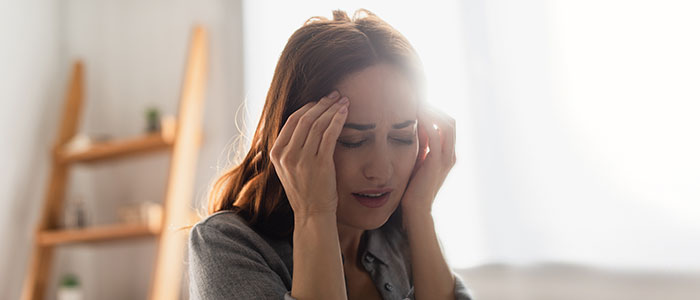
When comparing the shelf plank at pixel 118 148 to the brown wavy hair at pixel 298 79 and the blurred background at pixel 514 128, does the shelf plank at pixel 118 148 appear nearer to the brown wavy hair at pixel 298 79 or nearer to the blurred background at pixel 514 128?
the blurred background at pixel 514 128

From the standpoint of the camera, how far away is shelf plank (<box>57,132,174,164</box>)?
271cm

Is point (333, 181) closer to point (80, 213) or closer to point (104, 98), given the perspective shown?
point (80, 213)

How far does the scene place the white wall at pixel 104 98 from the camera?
9.54 ft

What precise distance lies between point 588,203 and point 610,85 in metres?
0.36

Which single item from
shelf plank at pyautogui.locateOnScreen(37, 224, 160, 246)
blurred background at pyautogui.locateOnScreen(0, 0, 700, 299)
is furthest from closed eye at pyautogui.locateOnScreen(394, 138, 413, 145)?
shelf plank at pyautogui.locateOnScreen(37, 224, 160, 246)

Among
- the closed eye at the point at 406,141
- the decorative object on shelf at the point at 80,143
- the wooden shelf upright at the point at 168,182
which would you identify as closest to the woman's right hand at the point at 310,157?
the closed eye at the point at 406,141

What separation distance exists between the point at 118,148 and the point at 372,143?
2.13 meters

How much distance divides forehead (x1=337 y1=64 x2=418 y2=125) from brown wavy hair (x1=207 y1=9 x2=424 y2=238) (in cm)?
1


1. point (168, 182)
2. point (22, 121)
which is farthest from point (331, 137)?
point (22, 121)

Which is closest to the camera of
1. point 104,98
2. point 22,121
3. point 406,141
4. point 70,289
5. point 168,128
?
point 406,141

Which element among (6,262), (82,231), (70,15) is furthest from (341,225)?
(70,15)

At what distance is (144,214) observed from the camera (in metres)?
2.69

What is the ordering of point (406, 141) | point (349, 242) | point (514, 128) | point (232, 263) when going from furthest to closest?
point (514, 128), point (349, 242), point (406, 141), point (232, 263)

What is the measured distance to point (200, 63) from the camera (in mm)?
2812
